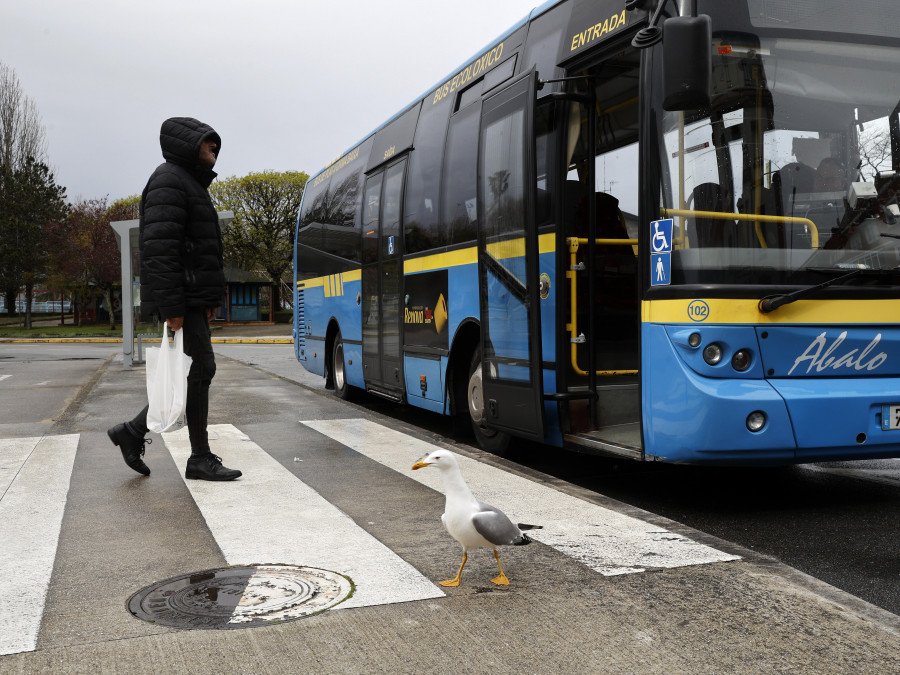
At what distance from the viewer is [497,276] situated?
712 centimetres

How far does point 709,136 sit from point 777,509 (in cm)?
239

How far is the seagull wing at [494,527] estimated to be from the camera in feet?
12.1

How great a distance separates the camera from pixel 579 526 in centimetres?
479

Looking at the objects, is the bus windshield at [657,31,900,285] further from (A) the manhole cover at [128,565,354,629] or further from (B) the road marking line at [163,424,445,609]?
(A) the manhole cover at [128,565,354,629]

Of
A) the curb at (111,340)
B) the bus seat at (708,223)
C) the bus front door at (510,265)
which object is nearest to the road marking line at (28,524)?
the bus front door at (510,265)

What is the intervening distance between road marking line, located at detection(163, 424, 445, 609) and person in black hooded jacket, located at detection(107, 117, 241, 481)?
39cm

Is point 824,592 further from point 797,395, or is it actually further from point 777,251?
point 777,251

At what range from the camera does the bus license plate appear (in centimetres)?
524

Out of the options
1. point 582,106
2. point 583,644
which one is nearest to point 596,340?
point 582,106

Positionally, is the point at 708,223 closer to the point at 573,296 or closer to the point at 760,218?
the point at 760,218

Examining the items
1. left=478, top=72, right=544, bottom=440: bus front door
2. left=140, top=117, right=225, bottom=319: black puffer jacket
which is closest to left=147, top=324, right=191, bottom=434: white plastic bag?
left=140, top=117, right=225, bottom=319: black puffer jacket

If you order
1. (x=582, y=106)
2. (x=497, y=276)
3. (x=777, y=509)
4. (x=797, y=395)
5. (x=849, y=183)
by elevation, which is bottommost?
(x=777, y=509)

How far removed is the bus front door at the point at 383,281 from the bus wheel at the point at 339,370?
1265 mm

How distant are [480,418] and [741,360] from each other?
314 cm
